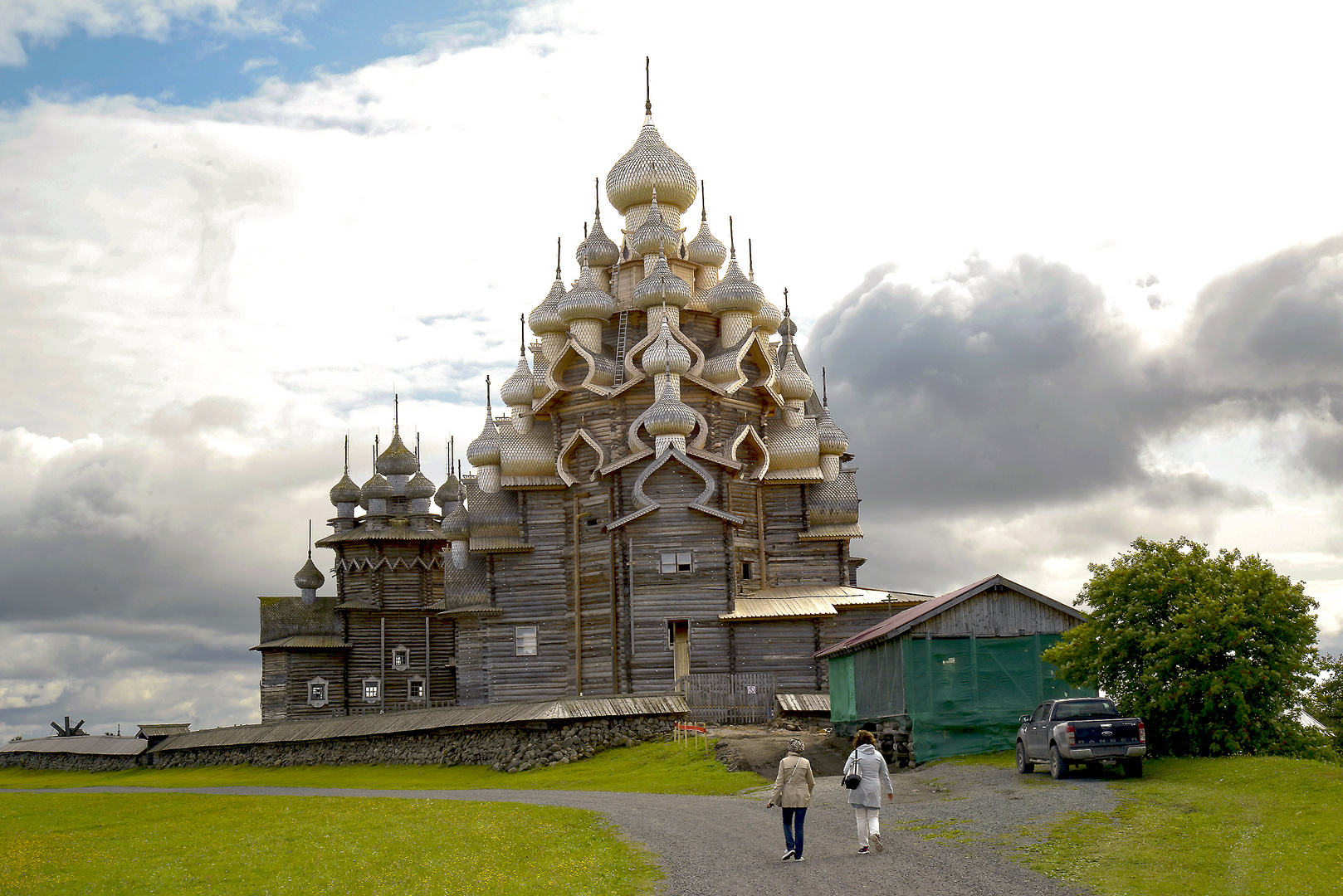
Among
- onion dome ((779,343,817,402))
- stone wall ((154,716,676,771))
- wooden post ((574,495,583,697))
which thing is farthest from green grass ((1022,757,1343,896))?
onion dome ((779,343,817,402))

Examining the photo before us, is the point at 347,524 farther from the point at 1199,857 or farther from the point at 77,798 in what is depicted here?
the point at 1199,857

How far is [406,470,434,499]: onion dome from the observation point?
71875 mm

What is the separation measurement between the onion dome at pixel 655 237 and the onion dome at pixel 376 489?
23218 mm

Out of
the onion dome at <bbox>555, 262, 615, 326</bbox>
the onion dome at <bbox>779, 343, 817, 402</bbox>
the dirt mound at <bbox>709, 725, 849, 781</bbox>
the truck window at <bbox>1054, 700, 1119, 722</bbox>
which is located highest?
the onion dome at <bbox>555, 262, 615, 326</bbox>

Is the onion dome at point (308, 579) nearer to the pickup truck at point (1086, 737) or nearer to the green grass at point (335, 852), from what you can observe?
the green grass at point (335, 852)

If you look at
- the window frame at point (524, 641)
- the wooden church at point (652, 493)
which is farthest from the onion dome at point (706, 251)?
the window frame at point (524, 641)

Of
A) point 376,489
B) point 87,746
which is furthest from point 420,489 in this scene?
point 87,746

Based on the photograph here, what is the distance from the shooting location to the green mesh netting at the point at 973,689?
100 ft

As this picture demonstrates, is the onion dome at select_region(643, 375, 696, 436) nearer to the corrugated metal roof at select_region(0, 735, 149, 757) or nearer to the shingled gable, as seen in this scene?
the shingled gable

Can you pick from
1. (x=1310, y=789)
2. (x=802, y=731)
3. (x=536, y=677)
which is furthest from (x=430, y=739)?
(x=1310, y=789)

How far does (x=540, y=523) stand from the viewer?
53.0 meters

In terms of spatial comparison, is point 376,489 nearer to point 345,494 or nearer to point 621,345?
point 345,494

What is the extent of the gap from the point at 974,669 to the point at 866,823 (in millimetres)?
14010

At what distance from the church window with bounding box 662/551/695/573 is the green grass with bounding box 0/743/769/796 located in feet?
33.0
